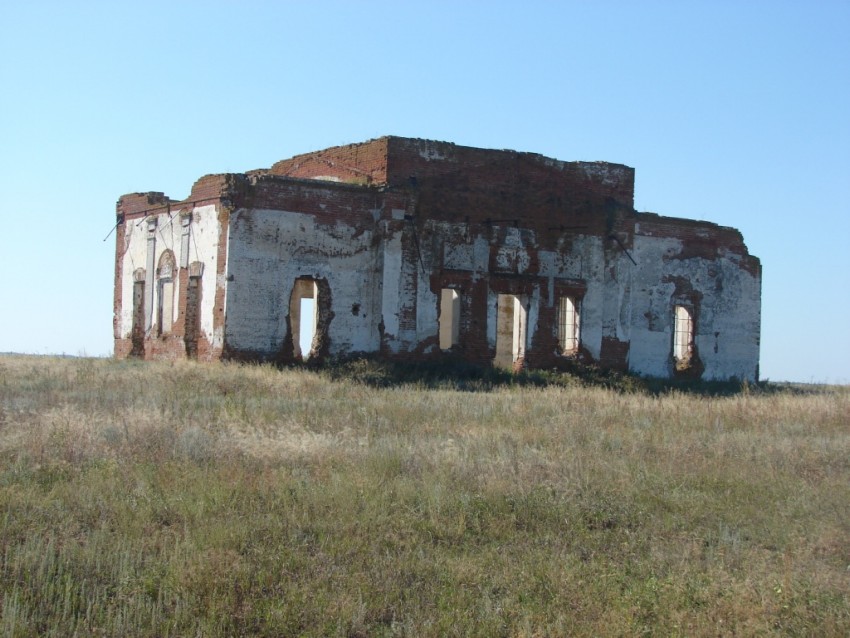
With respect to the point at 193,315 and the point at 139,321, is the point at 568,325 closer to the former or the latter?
the point at 193,315

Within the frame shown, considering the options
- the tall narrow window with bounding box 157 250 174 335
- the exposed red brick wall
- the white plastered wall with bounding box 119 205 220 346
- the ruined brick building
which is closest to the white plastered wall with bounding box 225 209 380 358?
the ruined brick building

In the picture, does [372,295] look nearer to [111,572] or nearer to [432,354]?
[432,354]

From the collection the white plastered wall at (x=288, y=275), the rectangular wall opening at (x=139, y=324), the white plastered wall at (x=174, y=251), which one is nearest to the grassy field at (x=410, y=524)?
the white plastered wall at (x=288, y=275)

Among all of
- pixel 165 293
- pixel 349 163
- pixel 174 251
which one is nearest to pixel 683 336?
pixel 349 163

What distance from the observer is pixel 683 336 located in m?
25.9

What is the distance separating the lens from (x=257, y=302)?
21109 millimetres

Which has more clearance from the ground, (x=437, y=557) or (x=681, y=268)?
(x=681, y=268)

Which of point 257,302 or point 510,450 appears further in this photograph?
point 257,302

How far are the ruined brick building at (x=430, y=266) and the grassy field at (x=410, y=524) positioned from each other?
741 cm

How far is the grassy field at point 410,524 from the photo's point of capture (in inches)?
262

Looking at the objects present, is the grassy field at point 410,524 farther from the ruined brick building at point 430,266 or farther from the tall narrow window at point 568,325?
the tall narrow window at point 568,325

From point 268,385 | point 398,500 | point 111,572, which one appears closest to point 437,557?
point 398,500

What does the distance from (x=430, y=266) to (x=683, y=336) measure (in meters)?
7.37

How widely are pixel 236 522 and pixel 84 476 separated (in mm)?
2067
